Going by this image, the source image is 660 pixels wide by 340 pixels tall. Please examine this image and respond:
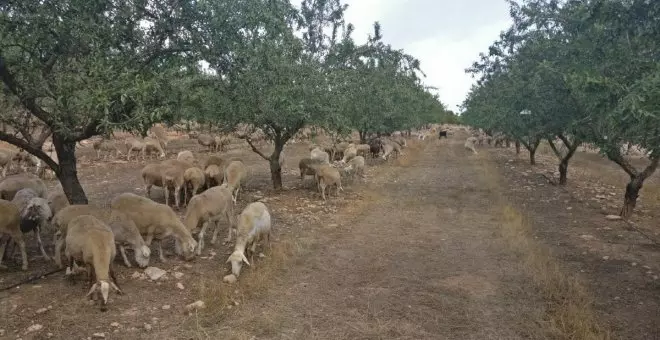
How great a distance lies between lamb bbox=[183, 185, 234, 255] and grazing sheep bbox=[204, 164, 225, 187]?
13.5ft

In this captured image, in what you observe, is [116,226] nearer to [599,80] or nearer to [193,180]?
[193,180]

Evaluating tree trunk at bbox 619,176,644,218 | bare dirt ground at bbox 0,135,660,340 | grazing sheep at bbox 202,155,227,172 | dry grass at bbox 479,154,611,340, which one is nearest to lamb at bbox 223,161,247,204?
grazing sheep at bbox 202,155,227,172

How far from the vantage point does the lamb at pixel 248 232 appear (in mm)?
9055

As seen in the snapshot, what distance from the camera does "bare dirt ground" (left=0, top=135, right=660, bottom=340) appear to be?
6.99 meters

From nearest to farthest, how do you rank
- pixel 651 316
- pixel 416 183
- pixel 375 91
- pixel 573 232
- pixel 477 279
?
pixel 651 316 → pixel 477 279 → pixel 573 232 → pixel 416 183 → pixel 375 91

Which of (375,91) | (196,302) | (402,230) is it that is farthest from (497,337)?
(375,91)

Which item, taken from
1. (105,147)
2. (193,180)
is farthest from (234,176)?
(105,147)

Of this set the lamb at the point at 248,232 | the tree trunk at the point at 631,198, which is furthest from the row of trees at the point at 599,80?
the lamb at the point at 248,232

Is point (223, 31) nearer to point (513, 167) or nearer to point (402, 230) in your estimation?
point (402, 230)

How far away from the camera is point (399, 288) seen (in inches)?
342

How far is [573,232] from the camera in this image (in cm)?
1300

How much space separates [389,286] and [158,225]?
14.7 feet

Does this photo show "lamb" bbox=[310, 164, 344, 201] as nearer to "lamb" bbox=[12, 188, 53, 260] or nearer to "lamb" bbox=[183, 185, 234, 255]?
"lamb" bbox=[183, 185, 234, 255]

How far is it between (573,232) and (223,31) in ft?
32.6
